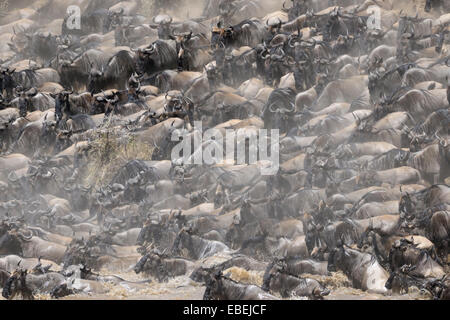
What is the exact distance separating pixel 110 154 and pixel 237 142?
4353mm

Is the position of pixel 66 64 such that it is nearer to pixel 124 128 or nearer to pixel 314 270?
pixel 124 128

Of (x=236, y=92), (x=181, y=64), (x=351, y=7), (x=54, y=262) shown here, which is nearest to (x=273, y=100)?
(x=236, y=92)

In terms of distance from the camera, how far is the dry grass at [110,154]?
34938mm

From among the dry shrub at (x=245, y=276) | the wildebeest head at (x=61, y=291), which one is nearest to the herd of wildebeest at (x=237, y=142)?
the wildebeest head at (x=61, y=291)

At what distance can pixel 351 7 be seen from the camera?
1813 inches

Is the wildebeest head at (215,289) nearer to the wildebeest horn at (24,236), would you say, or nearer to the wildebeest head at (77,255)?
the wildebeest head at (77,255)

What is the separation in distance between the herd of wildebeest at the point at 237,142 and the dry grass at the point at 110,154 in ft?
0.25

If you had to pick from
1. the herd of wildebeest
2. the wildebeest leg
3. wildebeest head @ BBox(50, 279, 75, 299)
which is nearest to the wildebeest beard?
the herd of wildebeest

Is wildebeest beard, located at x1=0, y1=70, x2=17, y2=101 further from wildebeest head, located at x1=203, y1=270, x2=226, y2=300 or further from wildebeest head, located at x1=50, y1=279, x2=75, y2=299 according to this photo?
wildebeest head, located at x1=203, y1=270, x2=226, y2=300

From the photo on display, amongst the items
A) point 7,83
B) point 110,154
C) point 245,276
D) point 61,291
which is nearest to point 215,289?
point 245,276

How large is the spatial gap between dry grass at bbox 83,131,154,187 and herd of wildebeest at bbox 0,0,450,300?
3.0 inches

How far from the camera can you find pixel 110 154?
35.7 meters

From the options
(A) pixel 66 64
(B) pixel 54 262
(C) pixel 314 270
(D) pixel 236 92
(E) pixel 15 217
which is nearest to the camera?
(C) pixel 314 270

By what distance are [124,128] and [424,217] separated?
1471 centimetres
